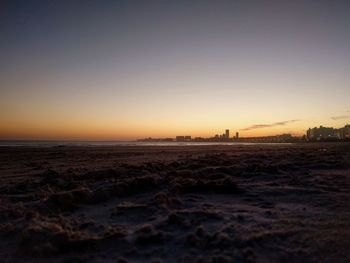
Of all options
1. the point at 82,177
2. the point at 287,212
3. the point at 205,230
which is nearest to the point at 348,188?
the point at 287,212

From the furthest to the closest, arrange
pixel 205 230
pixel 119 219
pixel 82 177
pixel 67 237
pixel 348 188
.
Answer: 1. pixel 82 177
2. pixel 348 188
3. pixel 119 219
4. pixel 205 230
5. pixel 67 237

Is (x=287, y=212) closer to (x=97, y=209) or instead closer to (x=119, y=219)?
(x=119, y=219)

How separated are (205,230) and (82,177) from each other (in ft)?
30.4

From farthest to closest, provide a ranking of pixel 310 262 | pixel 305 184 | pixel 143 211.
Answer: pixel 305 184, pixel 143 211, pixel 310 262

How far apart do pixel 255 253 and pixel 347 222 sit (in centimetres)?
299

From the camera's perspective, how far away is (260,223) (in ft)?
24.9

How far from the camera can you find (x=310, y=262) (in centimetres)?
550

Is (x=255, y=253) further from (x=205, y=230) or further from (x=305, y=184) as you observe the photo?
(x=305, y=184)

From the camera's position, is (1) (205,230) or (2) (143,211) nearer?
(1) (205,230)

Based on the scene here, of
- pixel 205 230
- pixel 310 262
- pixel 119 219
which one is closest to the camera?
pixel 310 262

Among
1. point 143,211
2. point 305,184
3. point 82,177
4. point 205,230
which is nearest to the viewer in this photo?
point 205,230

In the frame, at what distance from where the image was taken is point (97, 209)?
31.3ft

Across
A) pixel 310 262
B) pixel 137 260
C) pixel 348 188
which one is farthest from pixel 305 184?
pixel 137 260

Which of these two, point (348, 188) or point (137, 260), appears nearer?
point (137, 260)
